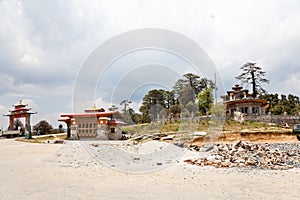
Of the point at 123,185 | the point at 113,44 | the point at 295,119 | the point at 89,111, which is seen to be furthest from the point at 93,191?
the point at 295,119

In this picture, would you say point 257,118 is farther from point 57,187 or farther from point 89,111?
point 57,187

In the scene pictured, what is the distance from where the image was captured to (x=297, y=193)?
6590 millimetres

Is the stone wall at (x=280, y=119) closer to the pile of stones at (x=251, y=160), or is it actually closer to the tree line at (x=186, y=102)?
the tree line at (x=186, y=102)

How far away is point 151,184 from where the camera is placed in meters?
7.79

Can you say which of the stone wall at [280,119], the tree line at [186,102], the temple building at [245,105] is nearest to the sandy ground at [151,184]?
the tree line at [186,102]

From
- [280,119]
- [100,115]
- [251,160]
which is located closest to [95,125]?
[100,115]

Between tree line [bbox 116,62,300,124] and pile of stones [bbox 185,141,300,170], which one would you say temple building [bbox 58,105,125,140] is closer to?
tree line [bbox 116,62,300,124]

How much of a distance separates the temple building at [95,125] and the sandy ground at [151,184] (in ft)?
61.2

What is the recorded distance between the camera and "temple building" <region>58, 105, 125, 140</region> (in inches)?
1145

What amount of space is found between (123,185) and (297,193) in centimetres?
473

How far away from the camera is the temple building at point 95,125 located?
1145 inches

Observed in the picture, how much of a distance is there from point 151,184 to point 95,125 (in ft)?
74.4

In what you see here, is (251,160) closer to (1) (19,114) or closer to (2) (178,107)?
(2) (178,107)

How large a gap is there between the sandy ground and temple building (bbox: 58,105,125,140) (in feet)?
61.2
